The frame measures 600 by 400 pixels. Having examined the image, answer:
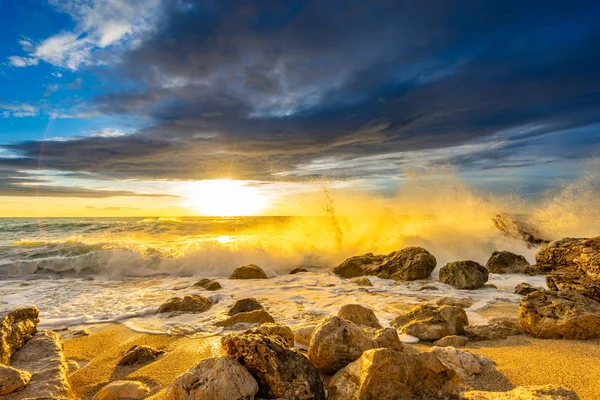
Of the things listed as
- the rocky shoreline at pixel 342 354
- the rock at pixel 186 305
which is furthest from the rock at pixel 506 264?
the rock at pixel 186 305

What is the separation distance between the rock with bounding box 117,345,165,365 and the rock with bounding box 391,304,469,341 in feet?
11.6

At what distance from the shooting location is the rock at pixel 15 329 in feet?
12.4

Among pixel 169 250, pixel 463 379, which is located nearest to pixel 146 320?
pixel 463 379

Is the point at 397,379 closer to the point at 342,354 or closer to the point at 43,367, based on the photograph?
the point at 342,354

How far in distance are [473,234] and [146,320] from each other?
44.1 feet

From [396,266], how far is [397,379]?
844 centimetres

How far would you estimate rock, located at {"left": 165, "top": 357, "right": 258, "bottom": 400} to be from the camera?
252cm

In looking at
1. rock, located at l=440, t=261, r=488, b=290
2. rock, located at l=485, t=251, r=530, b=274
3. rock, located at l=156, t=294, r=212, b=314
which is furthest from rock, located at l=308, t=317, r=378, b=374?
rock, located at l=485, t=251, r=530, b=274

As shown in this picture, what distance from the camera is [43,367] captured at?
11.9ft

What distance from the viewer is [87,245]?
55.6ft

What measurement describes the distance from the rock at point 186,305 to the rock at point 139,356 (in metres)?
2.20

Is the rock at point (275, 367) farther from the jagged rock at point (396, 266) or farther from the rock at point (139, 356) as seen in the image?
the jagged rock at point (396, 266)

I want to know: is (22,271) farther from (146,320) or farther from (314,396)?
(314,396)

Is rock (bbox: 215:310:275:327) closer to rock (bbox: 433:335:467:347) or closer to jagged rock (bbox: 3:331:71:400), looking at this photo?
jagged rock (bbox: 3:331:71:400)
